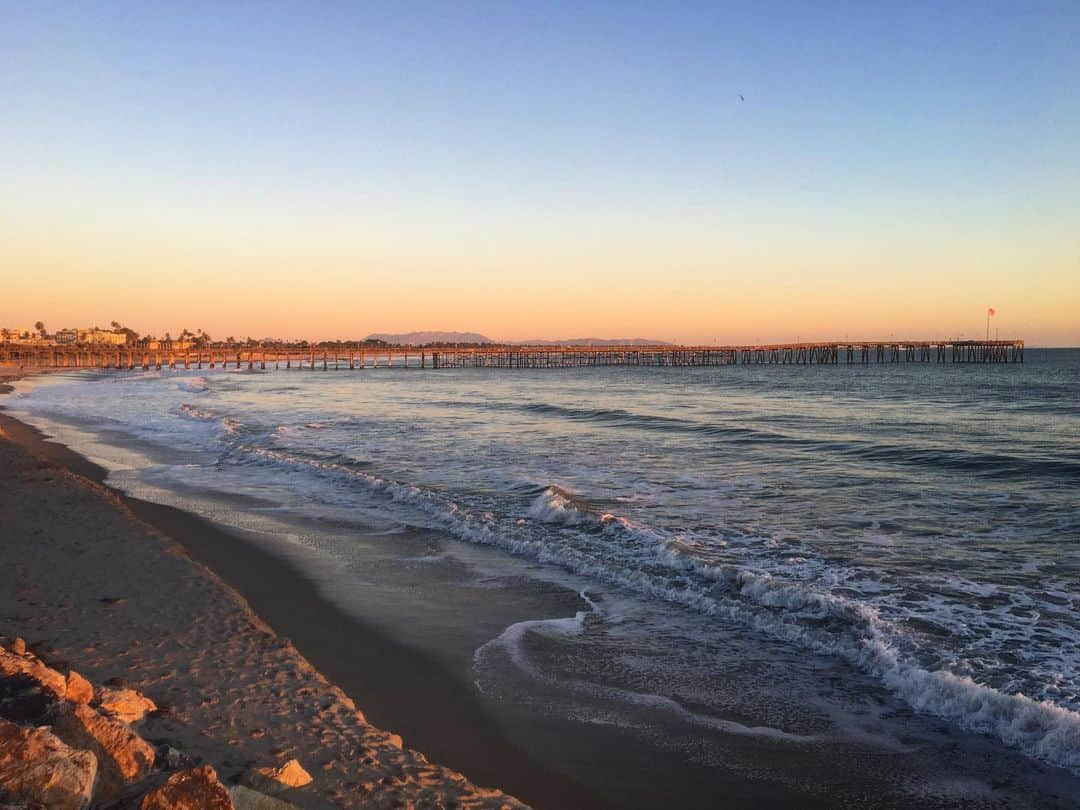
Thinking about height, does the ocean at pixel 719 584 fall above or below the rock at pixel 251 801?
below

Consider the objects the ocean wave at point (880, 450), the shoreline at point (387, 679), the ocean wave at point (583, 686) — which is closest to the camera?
the shoreline at point (387, 679)

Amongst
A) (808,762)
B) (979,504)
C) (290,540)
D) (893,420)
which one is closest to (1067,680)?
(808,762)

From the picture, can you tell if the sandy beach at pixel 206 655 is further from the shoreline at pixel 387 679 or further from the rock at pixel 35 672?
the rock at pixel 35 672

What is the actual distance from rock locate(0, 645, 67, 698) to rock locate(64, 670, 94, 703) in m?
0.03

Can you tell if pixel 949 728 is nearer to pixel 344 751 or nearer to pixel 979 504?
pixel 344 751

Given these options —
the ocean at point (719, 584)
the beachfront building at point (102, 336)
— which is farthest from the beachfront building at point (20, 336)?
the ocean at point (719, 584)

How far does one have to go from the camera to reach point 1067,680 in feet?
19.9

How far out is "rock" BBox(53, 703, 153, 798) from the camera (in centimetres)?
344

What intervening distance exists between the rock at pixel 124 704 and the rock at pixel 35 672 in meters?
0.25

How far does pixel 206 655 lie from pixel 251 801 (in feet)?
10.2

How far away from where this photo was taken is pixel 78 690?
435cm

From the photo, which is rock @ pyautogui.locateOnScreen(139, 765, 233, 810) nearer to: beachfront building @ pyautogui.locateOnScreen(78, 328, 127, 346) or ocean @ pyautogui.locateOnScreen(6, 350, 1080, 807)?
ocean @ pyautogui.locateOnScreen(6, 350, 1080, 807)

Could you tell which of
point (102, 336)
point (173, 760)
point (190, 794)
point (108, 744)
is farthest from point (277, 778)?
point (102, 336)

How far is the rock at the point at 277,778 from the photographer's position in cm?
387
